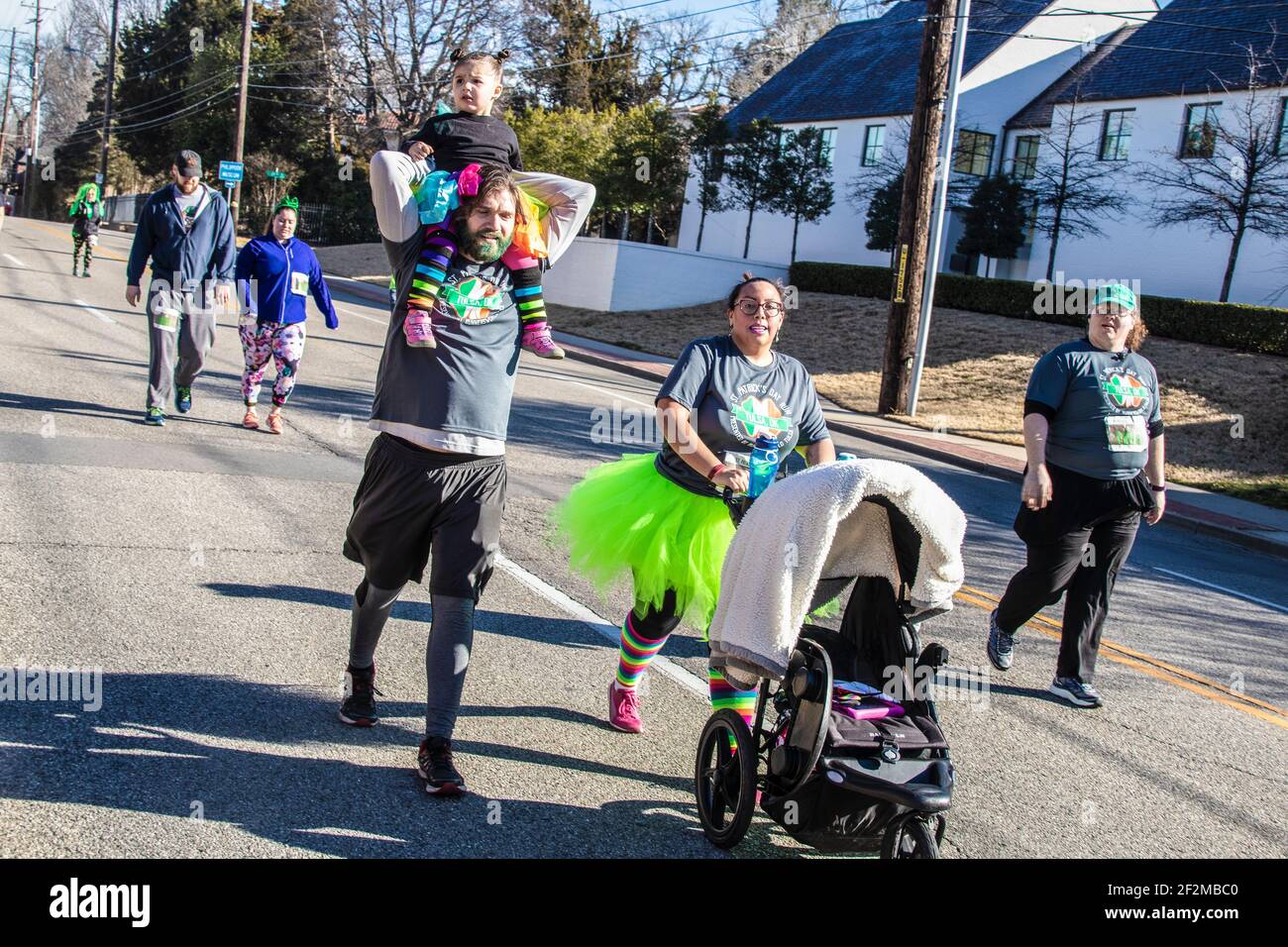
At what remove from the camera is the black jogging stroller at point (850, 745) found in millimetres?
3674

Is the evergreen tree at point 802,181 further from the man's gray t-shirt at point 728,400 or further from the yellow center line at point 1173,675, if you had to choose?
the man's gray t-shirt at point 728,400

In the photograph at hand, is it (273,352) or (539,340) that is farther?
(273,352)

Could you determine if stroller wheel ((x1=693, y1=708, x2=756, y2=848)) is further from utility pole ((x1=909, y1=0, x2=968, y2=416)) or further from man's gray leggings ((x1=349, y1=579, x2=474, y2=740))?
utility pole ((x1=909, y1=0, x2=968, y2=416))

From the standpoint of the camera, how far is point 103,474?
8.33 meters

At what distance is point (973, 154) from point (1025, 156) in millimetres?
1688

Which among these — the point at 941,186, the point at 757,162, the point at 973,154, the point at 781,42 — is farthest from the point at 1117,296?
the point at 781,42

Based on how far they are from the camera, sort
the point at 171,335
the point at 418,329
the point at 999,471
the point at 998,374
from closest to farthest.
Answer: the point at 418,329, the point at 171,335, the point at 999,471, the point at 998,374

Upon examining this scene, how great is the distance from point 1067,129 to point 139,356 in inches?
1149

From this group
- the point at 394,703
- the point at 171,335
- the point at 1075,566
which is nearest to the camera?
the point at 394,703

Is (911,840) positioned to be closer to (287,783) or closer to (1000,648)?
(287,783)

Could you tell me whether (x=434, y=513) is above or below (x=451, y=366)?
below

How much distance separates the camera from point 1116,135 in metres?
34.9

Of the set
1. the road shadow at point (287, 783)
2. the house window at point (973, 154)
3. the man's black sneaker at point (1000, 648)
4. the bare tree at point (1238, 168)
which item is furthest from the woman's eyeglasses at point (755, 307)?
the house window at point (973, 154)
